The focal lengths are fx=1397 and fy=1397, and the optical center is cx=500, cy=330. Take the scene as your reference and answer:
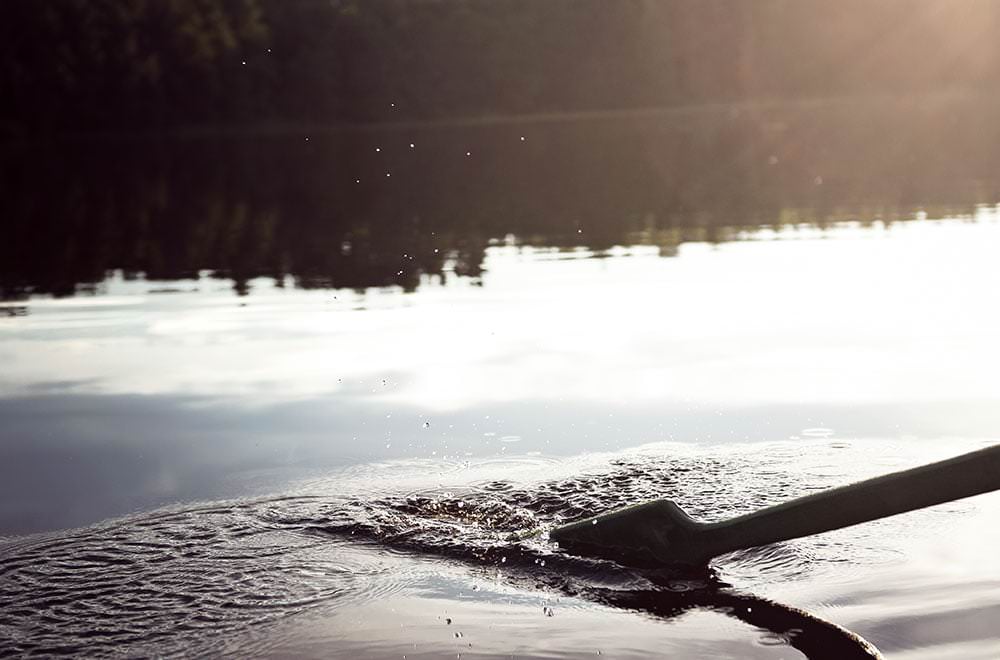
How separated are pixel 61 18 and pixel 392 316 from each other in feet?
242

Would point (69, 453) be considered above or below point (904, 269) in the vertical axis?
below

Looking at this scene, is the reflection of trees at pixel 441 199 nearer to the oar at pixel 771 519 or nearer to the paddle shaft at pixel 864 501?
the oar at pixel 771 519

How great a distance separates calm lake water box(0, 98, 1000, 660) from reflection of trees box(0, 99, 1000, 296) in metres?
0.24

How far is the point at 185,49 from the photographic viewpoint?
8619 cm

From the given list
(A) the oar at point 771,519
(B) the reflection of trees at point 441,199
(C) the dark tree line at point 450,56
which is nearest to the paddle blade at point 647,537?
(A) the oar at point 771,519

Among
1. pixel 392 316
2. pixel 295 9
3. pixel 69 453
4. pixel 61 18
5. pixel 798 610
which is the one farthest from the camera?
pixel 295 9

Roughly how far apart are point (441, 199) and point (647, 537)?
76.9 ft

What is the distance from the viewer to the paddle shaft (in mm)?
5434

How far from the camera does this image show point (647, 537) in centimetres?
648

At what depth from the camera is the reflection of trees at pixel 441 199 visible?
2000cm

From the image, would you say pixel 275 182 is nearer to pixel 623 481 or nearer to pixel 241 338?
pixel 241 338

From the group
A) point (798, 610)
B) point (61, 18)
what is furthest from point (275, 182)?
point (61, 18)

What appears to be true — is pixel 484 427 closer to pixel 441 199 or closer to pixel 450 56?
pixel 441 199

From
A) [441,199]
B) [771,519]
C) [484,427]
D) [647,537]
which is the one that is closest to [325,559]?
[647,537]
